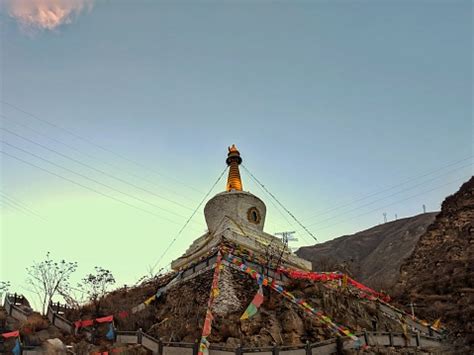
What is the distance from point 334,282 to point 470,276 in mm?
10200

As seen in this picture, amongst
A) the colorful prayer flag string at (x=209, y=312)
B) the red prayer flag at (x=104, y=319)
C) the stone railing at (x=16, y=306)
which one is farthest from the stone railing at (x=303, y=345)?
the stone railing at (x=16, y=306)

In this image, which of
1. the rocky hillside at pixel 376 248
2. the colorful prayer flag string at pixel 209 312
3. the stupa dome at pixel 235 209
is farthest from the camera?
the rocky hillside at pixel 376 248

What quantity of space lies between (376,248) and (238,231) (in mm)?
52790

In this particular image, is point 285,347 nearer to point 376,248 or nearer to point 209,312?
point 209,312

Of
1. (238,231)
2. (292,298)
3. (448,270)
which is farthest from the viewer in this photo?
(448,270)

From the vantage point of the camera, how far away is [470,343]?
53.1 ft

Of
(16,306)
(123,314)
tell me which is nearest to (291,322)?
(123,314)

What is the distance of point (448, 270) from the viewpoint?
2858cm

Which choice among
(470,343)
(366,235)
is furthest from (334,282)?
(366,235)

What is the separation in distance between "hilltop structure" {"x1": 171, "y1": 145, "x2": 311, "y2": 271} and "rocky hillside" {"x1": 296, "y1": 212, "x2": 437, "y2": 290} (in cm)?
2914

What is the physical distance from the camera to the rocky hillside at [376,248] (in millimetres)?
62688

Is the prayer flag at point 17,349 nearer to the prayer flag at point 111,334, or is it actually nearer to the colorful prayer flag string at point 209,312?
the prayer flag at point 111,334

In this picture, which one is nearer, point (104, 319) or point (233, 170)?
point (104, 319)

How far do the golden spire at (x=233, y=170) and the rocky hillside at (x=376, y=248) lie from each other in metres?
26.2
